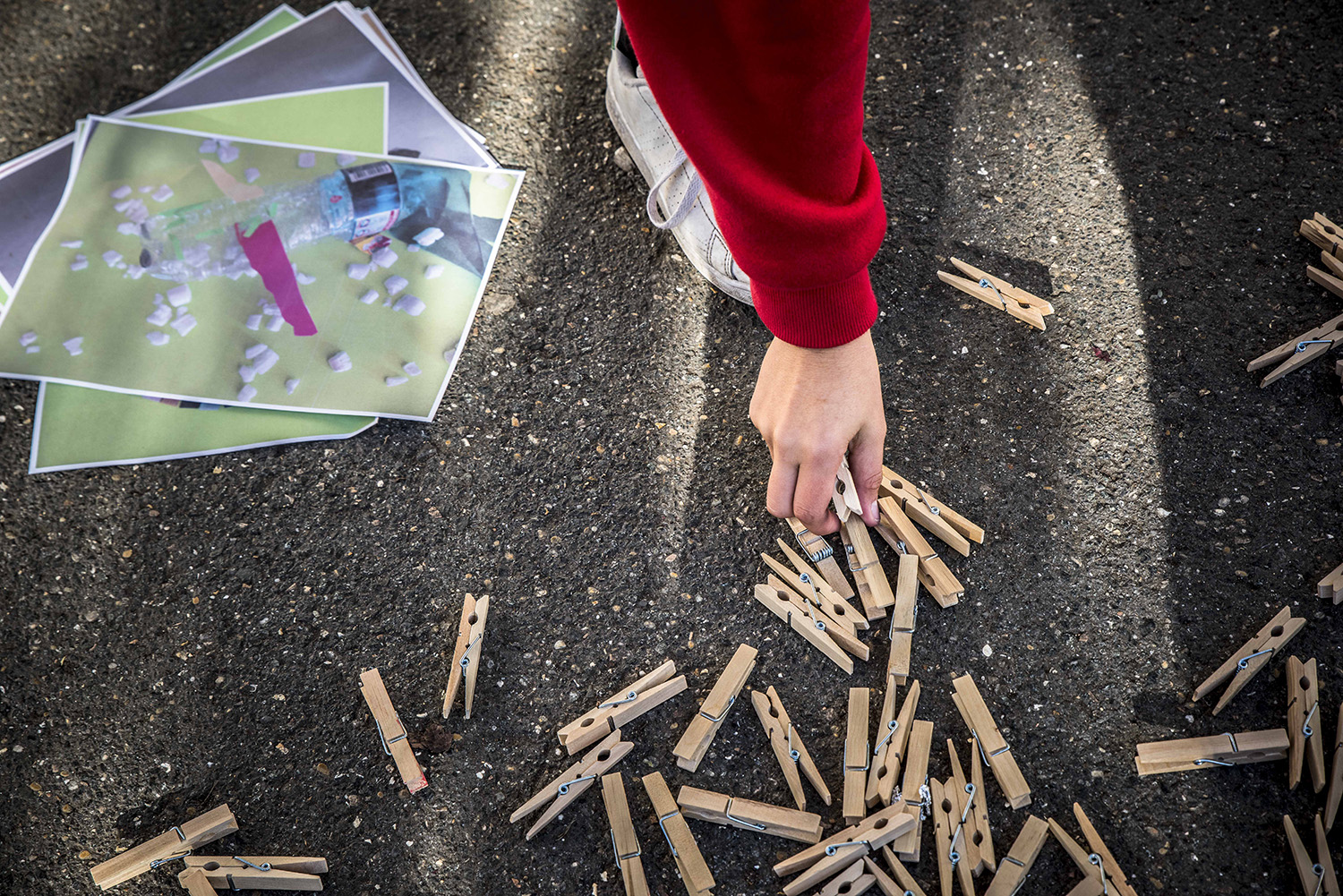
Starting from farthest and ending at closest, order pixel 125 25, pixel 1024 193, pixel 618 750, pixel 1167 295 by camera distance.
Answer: pixel 125 25 < pixel 1024 193 < pixel 1167 295 < pixel 618 750

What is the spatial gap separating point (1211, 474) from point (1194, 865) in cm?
68

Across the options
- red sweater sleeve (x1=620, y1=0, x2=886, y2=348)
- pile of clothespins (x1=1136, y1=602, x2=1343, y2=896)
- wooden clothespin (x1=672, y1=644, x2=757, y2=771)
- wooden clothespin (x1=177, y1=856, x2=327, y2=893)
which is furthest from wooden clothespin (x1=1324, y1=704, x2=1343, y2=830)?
wooden clothespin (x1=177, y1=856, x2=327, y2=893)

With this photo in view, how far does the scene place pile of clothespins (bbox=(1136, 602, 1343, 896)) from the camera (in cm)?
123

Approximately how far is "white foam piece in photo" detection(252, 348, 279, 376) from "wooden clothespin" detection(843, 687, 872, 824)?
1355 mm

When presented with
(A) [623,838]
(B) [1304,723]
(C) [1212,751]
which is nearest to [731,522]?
(A) [623,838]

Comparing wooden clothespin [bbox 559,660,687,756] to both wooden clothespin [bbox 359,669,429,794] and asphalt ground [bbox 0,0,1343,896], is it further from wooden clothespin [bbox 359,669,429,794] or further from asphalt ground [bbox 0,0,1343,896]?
wooden clothespin [bbox 359,669,429,794]

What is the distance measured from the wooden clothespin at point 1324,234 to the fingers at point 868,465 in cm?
110

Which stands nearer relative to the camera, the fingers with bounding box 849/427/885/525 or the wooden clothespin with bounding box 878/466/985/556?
the fingers with bounding box 849/427/885/525

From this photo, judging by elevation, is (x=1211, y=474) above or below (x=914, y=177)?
below

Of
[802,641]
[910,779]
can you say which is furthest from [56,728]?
[910,779]

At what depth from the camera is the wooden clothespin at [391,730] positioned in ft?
4.55

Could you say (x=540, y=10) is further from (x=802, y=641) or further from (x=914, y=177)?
(x=802, y=641)

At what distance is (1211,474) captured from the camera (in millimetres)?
1548

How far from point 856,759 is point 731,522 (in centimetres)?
47
